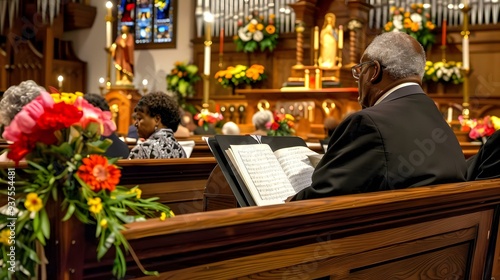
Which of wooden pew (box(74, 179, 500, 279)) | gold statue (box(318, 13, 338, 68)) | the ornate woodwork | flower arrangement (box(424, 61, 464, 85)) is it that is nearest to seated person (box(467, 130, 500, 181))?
wooden pew (box(74, 179, 500, 279))

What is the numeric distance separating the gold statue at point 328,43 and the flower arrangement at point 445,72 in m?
1.20

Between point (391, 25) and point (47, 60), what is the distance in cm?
570

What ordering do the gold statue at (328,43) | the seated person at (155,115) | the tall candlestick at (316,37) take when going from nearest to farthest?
the seated person at (155,115), the gold statue at (328,43), the tall candlestick at (316,37)

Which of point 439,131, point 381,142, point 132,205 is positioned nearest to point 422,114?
point 439,131

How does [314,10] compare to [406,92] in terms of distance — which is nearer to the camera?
[406,92]

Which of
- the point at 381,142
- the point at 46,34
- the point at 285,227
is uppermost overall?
the point at 46,34

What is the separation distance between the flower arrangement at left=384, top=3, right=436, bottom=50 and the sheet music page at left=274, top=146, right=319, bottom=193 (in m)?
7.08

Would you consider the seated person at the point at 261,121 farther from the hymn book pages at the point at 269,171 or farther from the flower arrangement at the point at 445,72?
the flower arrangement at the point at 445,72

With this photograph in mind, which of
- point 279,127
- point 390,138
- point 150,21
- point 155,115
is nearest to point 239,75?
point 150,21

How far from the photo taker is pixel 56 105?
1432 millimetres

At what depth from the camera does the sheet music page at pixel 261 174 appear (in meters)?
2.36

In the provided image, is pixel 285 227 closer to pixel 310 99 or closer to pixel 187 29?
pixel 310 99

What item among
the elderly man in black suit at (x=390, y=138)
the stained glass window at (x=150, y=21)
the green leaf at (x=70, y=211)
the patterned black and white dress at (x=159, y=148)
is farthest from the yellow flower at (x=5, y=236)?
the stained glass window at (x=150, y=21)

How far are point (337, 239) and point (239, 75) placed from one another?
352 inches
